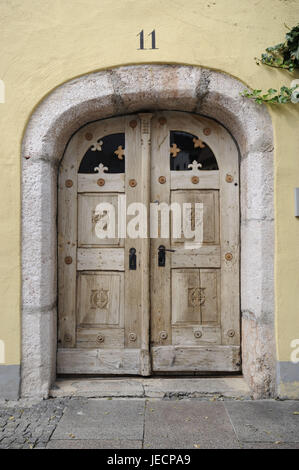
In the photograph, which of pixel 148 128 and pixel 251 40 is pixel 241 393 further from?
pixel 251 40

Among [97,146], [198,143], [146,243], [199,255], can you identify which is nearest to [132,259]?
[146,243]

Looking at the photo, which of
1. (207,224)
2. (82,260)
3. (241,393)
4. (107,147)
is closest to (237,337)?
(241,393)

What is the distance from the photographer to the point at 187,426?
261 cm

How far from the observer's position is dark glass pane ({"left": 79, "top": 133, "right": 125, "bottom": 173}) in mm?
3380

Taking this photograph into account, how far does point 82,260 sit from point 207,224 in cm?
112

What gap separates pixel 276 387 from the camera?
3002mm

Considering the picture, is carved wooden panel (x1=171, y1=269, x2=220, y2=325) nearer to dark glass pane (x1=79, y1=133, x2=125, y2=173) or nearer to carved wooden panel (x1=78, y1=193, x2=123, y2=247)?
carved wooden panel (x1=78, y1=193, x2=123, y2=247)

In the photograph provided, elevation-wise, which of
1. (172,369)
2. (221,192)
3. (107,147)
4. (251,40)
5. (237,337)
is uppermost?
(251,40)

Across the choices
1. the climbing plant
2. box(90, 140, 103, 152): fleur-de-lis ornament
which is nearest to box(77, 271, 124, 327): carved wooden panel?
box(90, 140, 103, 152): fleur-de-lis ornament

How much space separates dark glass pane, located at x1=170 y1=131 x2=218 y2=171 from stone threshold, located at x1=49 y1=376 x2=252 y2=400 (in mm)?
1787

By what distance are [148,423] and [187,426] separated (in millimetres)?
263

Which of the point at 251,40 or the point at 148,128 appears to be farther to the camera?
the point at 148,128
